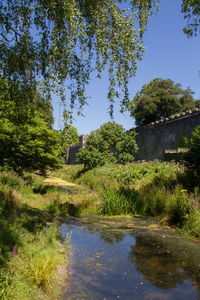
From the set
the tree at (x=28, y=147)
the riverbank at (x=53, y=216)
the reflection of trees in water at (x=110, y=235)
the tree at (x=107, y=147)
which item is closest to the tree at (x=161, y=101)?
the tree at (x=107, y=147)

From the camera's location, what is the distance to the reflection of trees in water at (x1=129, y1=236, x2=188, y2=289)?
3.87 metres

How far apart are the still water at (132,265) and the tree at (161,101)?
26.0 metres

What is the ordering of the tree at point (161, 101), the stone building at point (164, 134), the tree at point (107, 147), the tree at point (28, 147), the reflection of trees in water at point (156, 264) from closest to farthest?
the reflection of trees in water at point (156, 264) < the tree at point (28, 147) < the stone building at point (164, 134) < the tree at point (107, 147) < the tree at point (161, 101)

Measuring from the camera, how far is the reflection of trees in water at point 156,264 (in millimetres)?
3869

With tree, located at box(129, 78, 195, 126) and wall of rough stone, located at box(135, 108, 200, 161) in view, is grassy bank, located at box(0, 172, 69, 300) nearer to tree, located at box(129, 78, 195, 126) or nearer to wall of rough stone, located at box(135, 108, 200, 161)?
wall of rough stone, located at box(135, 108, 200, 161)

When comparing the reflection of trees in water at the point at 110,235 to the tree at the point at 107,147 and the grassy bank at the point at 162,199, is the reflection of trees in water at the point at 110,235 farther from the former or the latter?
the tree at the point at 107,147

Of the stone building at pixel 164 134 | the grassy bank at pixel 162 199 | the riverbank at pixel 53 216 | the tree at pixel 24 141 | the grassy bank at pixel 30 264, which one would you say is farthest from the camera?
the stone building at pixel 164 134

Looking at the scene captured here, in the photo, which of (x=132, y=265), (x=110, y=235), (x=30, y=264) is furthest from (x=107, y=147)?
(x=30, y=264)

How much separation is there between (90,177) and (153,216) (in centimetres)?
1033

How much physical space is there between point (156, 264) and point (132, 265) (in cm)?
42

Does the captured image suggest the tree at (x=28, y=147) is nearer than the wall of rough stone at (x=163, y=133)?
Yes

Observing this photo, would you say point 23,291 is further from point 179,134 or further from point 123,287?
point 179,134

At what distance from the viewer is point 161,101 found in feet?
105

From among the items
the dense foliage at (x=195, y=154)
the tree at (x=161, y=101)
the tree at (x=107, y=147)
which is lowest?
the dense foliage at (x=195, y=154)
